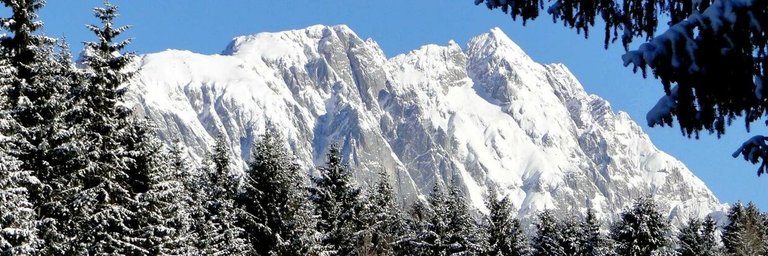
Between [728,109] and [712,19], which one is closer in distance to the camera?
[712,19]

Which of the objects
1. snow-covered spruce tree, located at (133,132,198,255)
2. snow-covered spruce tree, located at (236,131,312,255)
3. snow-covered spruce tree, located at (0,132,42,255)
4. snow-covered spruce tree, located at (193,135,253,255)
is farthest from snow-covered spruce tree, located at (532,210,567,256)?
snow-covered spruce tree, located at (0,132,42,255)

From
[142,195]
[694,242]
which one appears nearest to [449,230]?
[694,242]

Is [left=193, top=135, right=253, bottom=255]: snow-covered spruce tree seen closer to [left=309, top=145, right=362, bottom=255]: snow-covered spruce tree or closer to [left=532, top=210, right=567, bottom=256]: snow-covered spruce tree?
[left=309, top=145, right=362, bottom=255]: snow-covered spruce tree

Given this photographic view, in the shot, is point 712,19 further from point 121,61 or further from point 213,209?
point 213,209

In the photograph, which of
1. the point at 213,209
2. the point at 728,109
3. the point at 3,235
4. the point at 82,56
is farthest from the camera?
the point at 213,209

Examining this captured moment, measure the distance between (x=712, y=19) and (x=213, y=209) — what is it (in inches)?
1296

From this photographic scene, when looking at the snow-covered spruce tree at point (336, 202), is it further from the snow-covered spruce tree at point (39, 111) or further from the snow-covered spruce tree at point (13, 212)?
the snow-covered spruce tree at point (13, 212)

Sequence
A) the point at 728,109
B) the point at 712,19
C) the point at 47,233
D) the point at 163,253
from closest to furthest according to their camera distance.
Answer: the point at 712,19
the point at 728,109
the point at 47,233
the point at 163,253

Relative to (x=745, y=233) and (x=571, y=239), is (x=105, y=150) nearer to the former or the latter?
(x=571, y=239)

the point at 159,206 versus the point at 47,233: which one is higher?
the point at 159,206

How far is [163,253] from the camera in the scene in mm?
28062

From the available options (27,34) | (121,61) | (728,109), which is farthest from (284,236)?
(728,109)

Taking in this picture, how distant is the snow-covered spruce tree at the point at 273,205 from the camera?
3562 centimetres

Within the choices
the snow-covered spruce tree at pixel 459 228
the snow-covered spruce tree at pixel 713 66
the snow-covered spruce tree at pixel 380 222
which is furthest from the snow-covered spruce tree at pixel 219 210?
the snow-covered spruce tree at pixel 713 66
